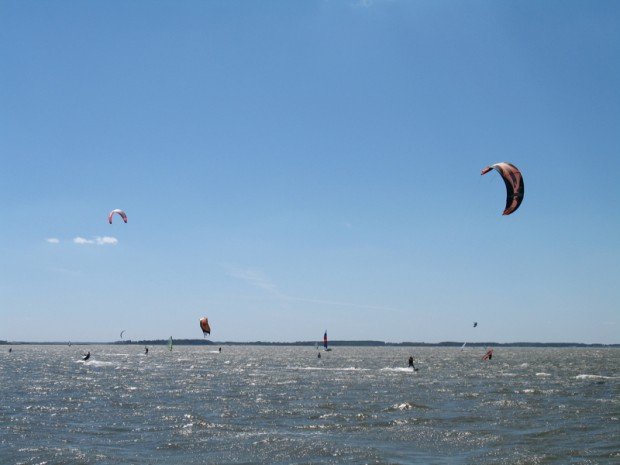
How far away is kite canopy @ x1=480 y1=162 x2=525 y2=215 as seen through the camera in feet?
87.1

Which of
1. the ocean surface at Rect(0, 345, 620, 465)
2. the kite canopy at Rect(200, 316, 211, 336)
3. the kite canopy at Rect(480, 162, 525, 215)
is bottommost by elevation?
the ocean surface at Rect(0, 345, 620, 465)

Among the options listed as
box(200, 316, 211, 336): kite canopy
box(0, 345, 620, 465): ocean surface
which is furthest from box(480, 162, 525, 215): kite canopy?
box(200, 316, 211, 336): kite canopy

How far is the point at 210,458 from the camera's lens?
61.2ft

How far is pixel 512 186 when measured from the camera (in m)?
26.9

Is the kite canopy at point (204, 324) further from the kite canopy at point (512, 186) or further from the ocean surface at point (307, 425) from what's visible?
the kite canopy at point (512, 186)

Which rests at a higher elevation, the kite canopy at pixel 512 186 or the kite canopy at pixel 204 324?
the kite canopy at pixel 512 186

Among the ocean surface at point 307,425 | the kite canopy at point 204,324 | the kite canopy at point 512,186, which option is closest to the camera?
the ocean surface at point 307,425

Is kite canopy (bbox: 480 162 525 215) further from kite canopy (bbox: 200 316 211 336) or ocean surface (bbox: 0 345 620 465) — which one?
kite canopy (bbox: 200 316 211 336)

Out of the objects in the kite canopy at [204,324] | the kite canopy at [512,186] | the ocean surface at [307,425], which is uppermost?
the kite canopy at [512,186]

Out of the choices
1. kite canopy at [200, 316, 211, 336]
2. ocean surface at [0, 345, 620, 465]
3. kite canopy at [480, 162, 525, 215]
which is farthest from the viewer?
kite canopy at [200, 316, 211, 336]

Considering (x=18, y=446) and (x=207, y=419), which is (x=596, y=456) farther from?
(x=18, y=446)

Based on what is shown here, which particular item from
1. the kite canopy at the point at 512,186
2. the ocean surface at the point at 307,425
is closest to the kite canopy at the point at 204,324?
the ocean surface at the point at 307,425

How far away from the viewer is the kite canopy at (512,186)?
26.5 meters

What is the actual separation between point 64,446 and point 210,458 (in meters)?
4.99
